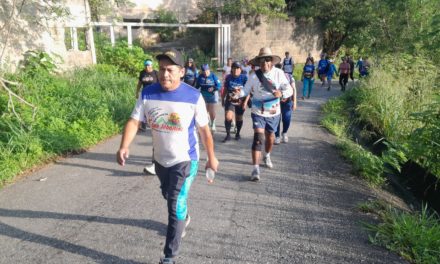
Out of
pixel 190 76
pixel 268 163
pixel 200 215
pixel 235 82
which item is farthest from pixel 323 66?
pixel 200 215

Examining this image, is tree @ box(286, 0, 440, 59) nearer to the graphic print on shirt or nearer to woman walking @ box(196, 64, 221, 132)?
woman walking @ box(196, 64, 221, 132)

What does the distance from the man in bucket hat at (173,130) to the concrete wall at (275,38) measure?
1733cm

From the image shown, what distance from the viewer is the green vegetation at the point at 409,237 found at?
10.5 feet

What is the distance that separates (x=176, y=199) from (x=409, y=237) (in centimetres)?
233

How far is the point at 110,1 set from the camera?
12453 millimetres

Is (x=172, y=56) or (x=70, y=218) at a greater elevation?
(x=172, y=56)

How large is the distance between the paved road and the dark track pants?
30cm

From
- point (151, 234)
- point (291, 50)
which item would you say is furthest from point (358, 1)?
point (151, 234)

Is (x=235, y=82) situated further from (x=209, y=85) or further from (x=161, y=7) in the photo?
(x=161, y=7)

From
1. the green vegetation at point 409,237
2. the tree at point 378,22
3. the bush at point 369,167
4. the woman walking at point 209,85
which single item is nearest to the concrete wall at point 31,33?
the woman walking at point 209,85

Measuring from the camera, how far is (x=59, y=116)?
7.34 meters

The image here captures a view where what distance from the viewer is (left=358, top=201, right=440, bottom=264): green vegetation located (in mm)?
3207

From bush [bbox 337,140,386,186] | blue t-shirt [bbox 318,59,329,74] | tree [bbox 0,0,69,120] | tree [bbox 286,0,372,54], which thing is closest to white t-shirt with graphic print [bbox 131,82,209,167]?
bush [bbox 337,140,386,186]

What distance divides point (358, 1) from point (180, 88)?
22.3 meters
